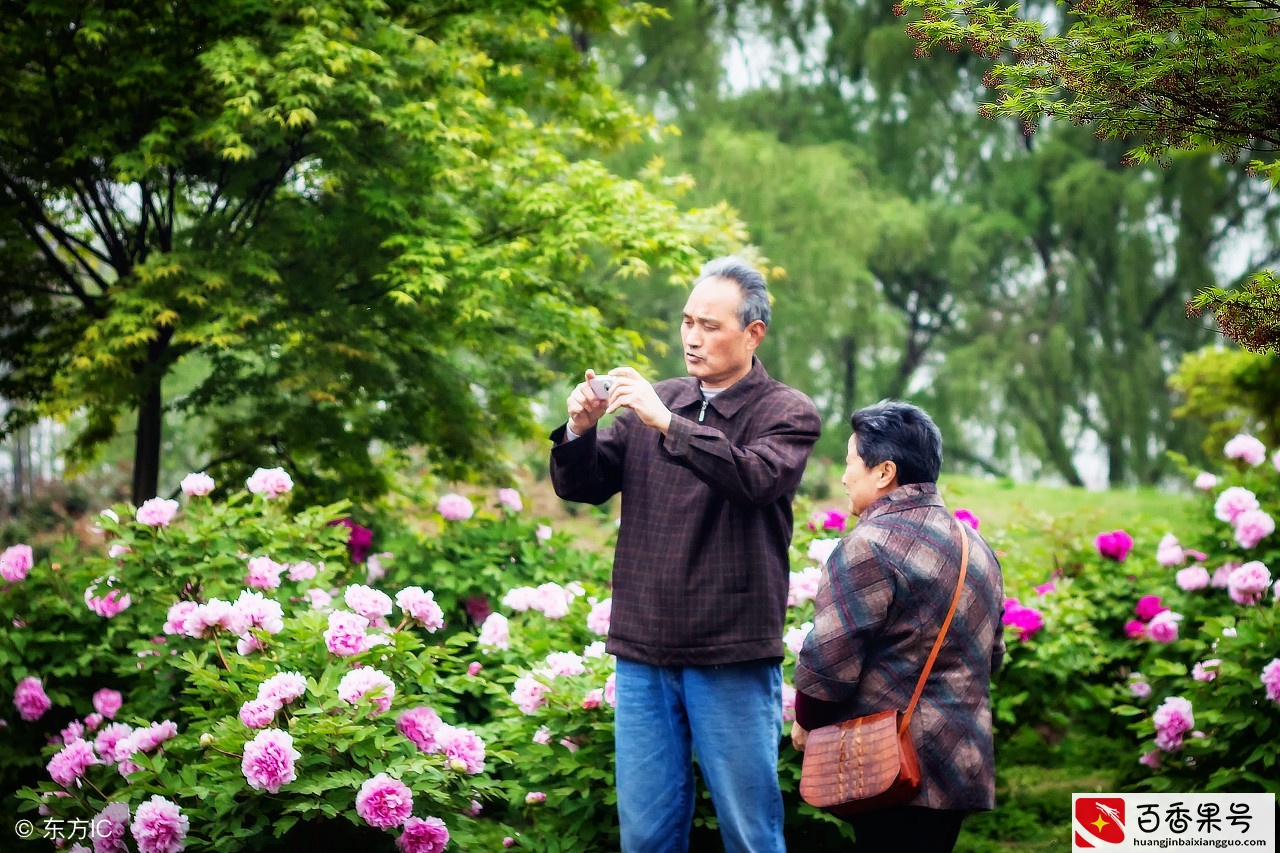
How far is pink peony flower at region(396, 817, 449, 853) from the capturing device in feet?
11.1

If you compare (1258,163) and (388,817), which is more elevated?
(1258,163)

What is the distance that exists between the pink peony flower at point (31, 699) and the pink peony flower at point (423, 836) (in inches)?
70.7

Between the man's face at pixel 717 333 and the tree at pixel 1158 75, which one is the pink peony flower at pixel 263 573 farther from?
the tree at pixel 1158 75

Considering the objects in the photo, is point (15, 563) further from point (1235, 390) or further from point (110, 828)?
point (1235, 390)

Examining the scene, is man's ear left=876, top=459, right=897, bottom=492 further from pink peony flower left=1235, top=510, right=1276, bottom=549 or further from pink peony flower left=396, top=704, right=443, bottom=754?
pink peony flower left=1235, top=510, right=1276, bottom=549

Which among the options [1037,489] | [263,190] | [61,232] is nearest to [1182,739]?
[263,190]

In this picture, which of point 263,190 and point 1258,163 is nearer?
point 1258,163

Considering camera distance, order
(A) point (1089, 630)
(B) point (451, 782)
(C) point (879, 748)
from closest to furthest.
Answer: (C) point (879, 748)
(B) point (451, 782)
(A) point (1089, 630)

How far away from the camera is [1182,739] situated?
14.5ft

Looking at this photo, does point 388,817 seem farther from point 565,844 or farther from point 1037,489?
point 1037,489

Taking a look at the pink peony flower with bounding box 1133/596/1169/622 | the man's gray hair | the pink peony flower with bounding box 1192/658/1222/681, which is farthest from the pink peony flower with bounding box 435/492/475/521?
the pink peony flower with bounding box 1133/596/1169/622

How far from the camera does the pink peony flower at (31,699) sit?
4.36 m

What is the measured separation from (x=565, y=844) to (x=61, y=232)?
510 cm

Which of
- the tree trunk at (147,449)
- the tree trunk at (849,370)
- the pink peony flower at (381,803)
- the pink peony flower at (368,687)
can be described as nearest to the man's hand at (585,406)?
the pink peony flower at (368,687)
